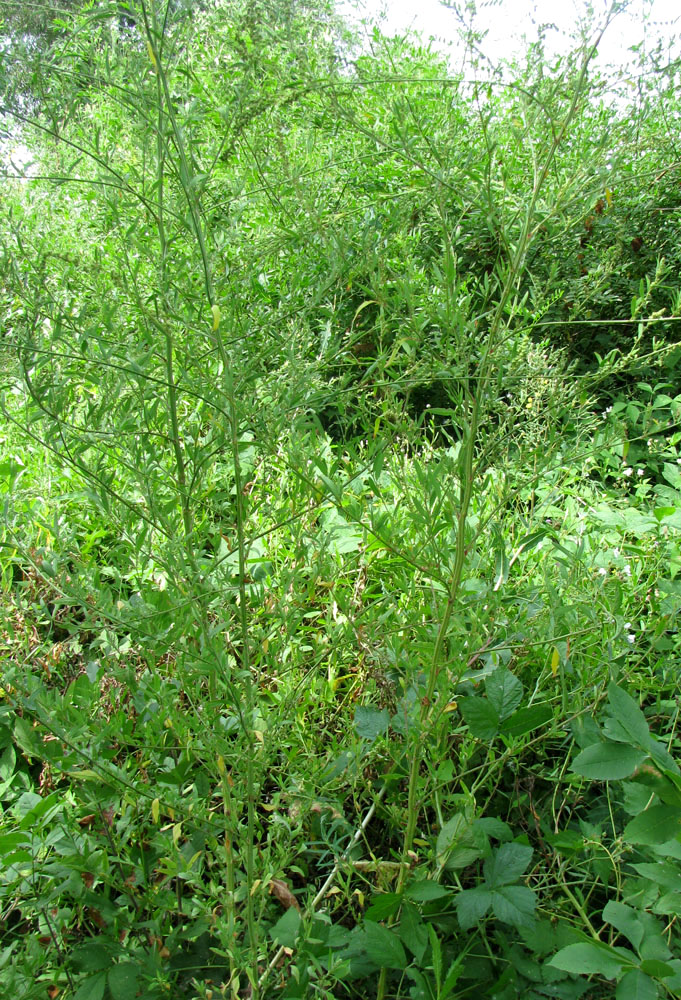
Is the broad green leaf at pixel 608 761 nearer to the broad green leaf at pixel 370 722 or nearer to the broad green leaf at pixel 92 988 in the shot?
the broad green leaf at pixel 370 722

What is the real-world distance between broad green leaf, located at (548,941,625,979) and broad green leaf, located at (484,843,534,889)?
27 cm

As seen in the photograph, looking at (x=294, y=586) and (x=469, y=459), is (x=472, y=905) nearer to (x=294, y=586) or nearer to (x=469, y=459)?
(x=294, y=586)

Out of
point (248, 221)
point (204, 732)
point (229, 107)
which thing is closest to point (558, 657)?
point (204, 732)

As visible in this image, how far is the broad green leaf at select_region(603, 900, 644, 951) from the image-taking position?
144cm

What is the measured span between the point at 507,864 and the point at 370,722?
0.40 meters

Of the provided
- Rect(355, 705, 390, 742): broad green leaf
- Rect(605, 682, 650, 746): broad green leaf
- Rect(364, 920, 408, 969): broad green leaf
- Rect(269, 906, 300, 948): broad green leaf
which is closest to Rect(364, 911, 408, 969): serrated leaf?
→ Rect(364, 920, 408, 969): broad green leaf

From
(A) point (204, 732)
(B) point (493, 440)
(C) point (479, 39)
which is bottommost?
(A) point (204, 732)

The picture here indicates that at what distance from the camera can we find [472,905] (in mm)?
1553

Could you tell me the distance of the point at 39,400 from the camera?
1285mm

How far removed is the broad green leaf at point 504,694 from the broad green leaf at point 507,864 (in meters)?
0.27

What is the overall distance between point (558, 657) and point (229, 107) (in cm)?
126

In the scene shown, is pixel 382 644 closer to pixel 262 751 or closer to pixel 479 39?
pixel 262 751

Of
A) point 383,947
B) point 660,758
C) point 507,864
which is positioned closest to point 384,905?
point 383,947

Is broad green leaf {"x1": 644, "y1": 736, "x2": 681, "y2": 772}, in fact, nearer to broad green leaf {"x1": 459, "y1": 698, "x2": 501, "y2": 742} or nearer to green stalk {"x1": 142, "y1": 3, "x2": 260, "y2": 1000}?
broad green leaf {"x1": 459, "y1": 698, "x2": 501, "y2": 742}
